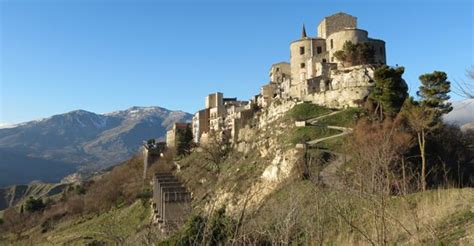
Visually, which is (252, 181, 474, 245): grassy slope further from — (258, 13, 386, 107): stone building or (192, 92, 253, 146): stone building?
(192, 92, 253, 146): stone building

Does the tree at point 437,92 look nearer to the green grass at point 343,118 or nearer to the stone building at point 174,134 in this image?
the green grass at point 343,118

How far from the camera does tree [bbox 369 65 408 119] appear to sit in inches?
1179

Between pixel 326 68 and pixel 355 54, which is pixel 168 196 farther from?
pixel 355 54

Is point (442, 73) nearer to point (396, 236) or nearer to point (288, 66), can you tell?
point (396, 236)

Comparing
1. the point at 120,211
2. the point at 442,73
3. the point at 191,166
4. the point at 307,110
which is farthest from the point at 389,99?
the point at 120,211

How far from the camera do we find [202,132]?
2537 inches

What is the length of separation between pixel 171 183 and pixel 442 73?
28.1 m

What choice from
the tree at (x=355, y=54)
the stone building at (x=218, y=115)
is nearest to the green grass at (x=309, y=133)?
the tree at (x=355, y=54)

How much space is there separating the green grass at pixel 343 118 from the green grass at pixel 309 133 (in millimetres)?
1396

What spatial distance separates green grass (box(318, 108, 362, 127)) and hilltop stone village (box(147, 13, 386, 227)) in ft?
4.38

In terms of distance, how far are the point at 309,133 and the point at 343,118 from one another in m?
3.45

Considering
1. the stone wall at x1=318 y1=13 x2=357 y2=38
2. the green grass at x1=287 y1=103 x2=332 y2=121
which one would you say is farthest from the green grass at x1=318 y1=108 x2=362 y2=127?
the stone wall at x1=318 y1=13 x2=357 y2=38

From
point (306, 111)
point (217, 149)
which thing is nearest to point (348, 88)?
point (306, 111)

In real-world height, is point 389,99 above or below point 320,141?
above
